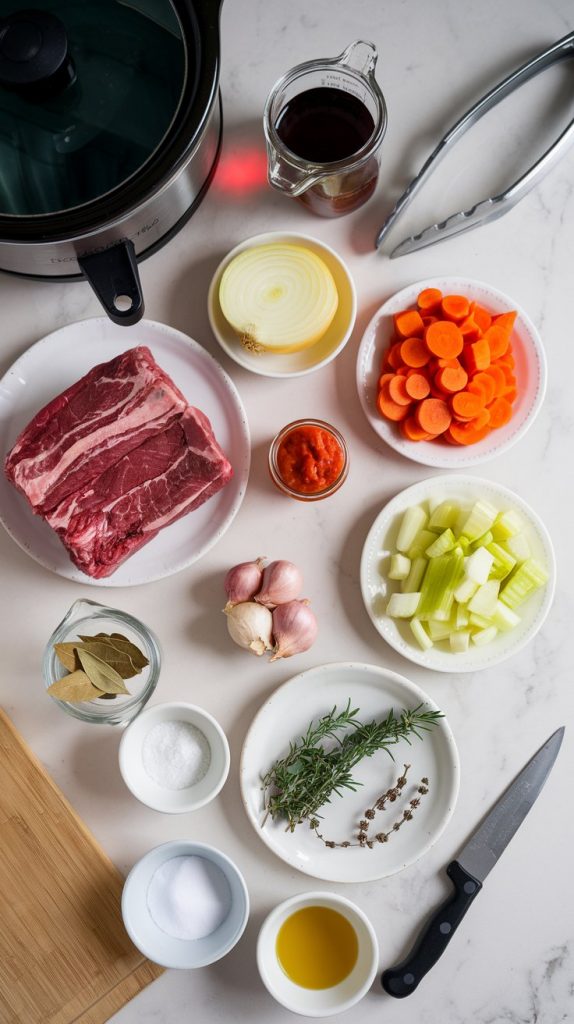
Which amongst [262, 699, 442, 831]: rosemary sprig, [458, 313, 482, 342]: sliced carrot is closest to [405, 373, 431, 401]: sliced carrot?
[458, 313, 482, 342]: sliced carrot

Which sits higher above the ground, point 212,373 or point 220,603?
point 212,373

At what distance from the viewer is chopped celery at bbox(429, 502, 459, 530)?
5.00 ft

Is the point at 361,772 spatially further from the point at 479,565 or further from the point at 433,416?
the point at 433,416

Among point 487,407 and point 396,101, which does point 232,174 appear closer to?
point 396,101

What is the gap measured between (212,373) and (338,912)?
1007 millimetres

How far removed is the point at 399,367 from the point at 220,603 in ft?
1.81

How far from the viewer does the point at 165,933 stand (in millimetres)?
1446

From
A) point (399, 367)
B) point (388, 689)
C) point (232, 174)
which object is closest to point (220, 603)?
point (388, 689)

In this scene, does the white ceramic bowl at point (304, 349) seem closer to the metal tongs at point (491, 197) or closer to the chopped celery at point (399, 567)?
the metal tongs at point (491, 197)

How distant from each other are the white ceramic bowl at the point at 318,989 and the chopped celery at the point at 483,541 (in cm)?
67

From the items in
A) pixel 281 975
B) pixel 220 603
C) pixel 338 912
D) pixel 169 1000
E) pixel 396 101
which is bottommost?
pixel 169 1000

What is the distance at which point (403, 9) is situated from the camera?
62.1 inches

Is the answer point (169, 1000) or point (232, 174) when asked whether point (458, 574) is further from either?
point (169, 1000)

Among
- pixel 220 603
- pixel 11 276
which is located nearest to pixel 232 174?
pixel 11 276
